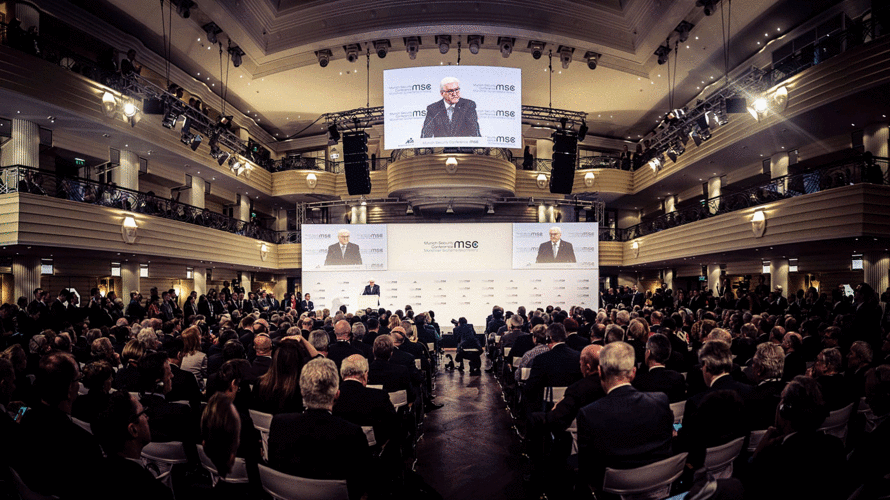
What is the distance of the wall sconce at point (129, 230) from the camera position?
476 inches

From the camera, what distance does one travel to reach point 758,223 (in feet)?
41.1

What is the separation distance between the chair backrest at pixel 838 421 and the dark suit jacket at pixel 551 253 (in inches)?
514

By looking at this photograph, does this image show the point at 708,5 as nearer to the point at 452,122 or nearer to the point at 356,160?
the point at 452,122

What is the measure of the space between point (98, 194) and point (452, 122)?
351 inches

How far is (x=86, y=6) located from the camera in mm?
12164

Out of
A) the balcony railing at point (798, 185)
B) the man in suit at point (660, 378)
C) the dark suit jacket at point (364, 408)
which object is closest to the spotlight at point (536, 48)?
the balcony railing at point (798, 185)

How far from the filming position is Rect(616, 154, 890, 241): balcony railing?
10031 millimetres

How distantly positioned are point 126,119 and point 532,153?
15193mm

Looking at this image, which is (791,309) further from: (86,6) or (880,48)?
(86,6)

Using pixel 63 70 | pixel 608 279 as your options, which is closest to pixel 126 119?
pixel 63 70

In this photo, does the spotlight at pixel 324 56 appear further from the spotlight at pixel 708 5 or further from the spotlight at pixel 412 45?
the spotlight at pixel 708 5

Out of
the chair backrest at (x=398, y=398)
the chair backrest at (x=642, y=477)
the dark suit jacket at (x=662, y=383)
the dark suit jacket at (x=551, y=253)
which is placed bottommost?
the chair backrest at (x=398, y=398)

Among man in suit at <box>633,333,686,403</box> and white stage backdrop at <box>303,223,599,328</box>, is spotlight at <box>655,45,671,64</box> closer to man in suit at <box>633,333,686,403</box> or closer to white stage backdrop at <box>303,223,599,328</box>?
white stage backdrop at <box>303,223,599,328</box>

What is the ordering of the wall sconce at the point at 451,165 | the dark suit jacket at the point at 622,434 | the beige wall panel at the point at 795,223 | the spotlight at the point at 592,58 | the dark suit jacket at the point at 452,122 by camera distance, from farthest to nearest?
1. the wall sconce at the point at 451,165
2. the spotlight at the point at 592,58
3. the dark suit jacket at the point at 452,122
4. the beige wall panel at the point at 795,223
5. the dark suit jacket at the point at 622,434
